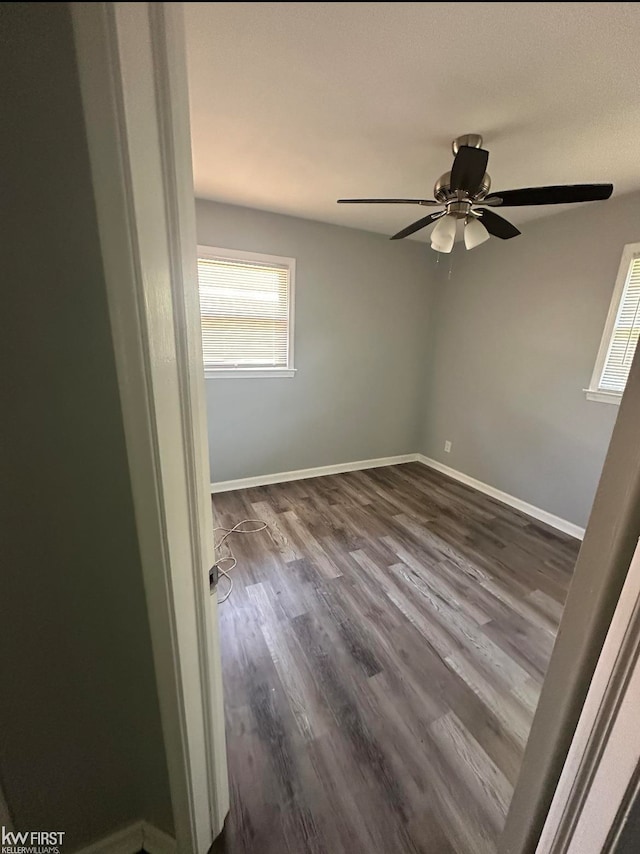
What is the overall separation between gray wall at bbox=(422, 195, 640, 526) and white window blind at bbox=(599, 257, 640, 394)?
0.09 m

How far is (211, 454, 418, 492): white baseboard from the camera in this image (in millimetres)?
3220

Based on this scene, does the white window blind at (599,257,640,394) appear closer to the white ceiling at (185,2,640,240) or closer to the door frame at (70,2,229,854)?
the white ceiling at (185,2,640,240)

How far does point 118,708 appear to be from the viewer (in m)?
0.83

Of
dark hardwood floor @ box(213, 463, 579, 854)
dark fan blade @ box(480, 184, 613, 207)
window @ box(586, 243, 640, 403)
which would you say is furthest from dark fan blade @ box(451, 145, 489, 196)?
dark hardwood floor @ box(213, 463, 579, 854)

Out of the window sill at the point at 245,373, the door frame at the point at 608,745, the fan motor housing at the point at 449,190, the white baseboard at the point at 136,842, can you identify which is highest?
the fan motor housing at the point at 449,190

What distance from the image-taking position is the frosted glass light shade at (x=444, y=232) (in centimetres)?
179

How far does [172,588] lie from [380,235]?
3589 mm

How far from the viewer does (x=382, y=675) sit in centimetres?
147

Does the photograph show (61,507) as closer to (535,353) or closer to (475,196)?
(475,196)

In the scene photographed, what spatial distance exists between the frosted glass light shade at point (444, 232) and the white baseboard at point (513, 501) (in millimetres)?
2334

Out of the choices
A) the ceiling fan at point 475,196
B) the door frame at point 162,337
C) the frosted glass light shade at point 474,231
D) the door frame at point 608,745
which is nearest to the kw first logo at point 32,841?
the door frame at point 162,337

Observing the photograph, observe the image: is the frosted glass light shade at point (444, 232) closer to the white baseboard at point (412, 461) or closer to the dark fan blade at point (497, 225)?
the dark fan blade at point (497, 225)

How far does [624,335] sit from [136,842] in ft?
11.6

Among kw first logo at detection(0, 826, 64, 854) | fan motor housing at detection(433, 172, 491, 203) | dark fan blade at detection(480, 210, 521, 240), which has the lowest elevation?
kw first logo at detection(0, 826, 64, 854)
